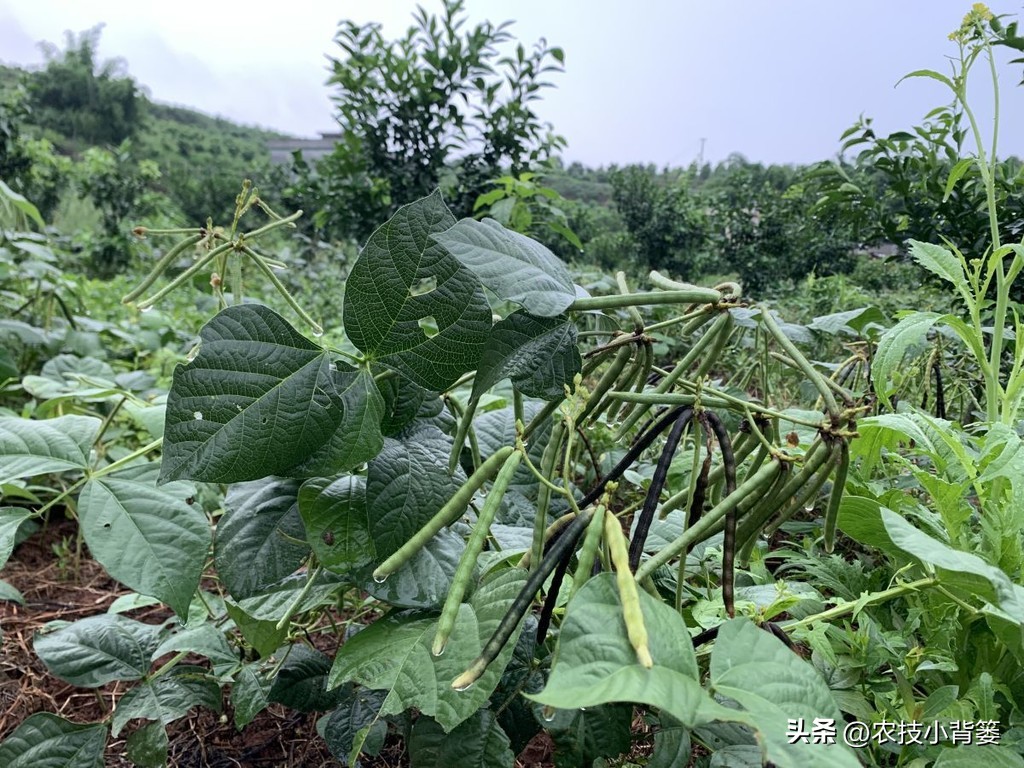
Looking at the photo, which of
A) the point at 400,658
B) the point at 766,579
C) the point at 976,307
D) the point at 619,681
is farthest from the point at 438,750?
the point at 976,307

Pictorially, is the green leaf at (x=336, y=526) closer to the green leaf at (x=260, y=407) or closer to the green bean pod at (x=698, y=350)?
the green leaf at (x=260, y=407)

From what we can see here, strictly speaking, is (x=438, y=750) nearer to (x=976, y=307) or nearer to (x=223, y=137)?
(x=976, y=307)

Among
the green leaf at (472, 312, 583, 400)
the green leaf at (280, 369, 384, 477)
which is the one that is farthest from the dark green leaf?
the green leaf at (472, 312, 583, 400)

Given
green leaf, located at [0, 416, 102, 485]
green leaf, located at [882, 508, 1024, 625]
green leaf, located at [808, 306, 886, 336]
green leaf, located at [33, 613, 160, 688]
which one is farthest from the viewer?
green leaf, located at [808, 306, 886, 336]

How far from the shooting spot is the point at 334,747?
608 millimetres

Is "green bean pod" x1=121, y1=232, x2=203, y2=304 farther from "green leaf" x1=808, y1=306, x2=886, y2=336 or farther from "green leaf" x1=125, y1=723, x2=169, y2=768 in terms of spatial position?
"green leaf" x1=808, y1=306, x2=886, y2=336

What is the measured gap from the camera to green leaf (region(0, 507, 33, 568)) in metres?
0.54

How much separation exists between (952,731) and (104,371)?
1.74m

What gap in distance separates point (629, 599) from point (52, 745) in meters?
0.66

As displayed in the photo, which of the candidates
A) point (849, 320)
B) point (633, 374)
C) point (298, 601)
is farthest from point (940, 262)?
point (298, 601)

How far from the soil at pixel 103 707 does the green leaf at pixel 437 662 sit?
0.29 m

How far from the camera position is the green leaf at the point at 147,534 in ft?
1.67

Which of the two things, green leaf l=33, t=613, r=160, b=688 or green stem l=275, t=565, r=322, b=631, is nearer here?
green stem l=275, t=565, r=322, b=631

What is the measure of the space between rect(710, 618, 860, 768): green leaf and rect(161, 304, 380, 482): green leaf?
0.27 m
